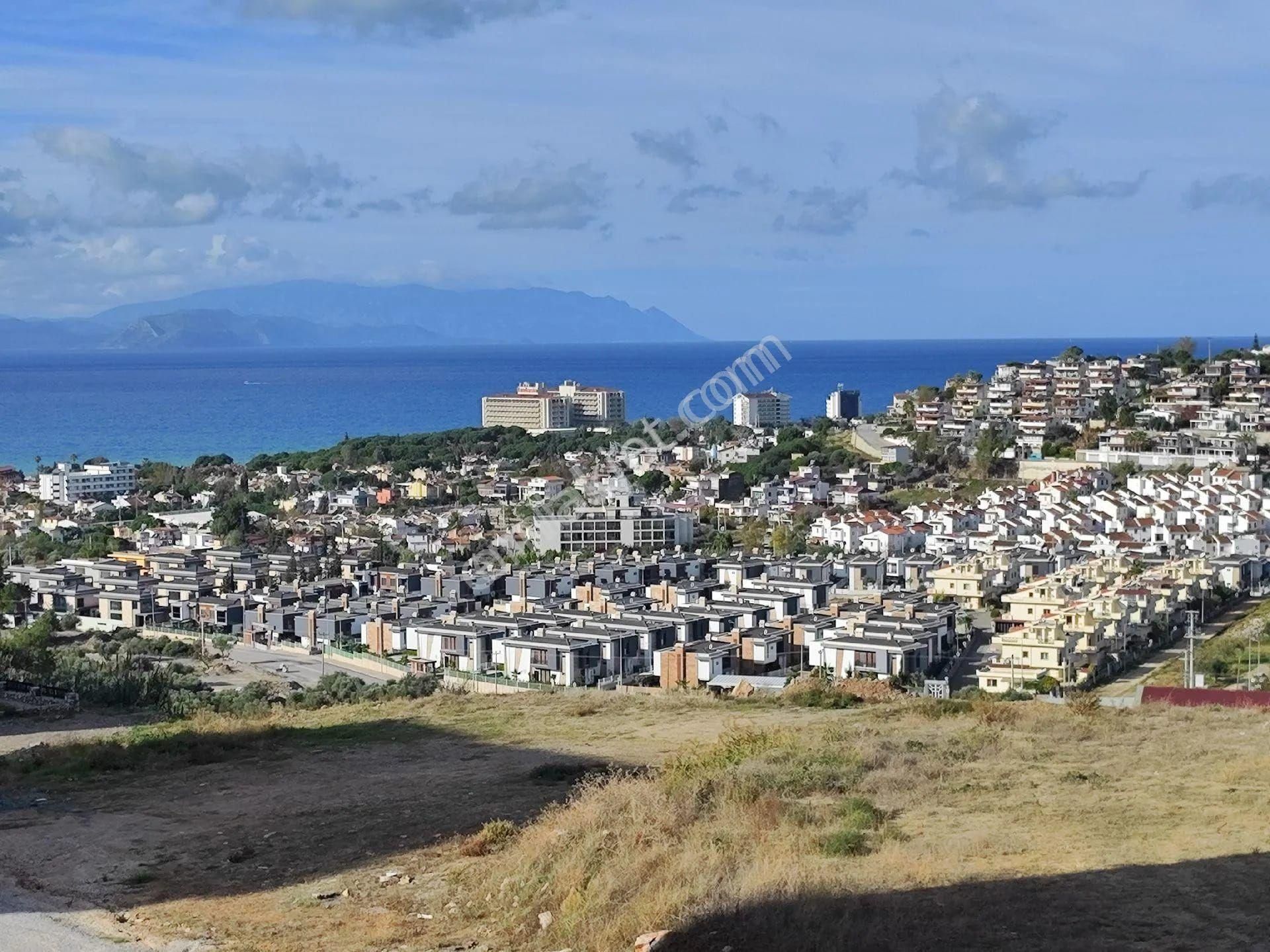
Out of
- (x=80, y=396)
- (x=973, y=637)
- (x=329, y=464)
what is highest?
(x=80, y=396)

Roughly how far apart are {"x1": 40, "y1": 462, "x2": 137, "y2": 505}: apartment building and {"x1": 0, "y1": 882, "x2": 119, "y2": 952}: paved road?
45163 mm

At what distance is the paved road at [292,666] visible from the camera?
71.4ft

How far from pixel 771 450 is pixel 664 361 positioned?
142634mm

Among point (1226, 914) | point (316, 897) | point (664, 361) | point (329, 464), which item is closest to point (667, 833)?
point (316, 897)

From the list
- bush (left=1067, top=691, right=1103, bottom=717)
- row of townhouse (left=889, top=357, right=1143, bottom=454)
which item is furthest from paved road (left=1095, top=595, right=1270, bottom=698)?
row of townhouse (left=889, top=357, right=1143, bottom=454)

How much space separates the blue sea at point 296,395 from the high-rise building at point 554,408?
33.8ft

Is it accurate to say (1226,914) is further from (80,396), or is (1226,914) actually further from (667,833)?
(80,396)

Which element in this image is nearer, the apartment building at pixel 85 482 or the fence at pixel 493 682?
the fence at pixel 493 682

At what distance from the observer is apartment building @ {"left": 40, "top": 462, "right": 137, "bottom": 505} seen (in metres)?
50.6

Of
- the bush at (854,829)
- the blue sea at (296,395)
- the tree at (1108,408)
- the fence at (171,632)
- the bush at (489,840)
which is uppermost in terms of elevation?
the blue sea at (296,395)

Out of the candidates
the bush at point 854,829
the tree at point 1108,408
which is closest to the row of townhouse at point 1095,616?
the bush at point 854,829

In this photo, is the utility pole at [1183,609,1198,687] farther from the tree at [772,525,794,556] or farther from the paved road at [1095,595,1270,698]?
the tree at [772,525,794,556]

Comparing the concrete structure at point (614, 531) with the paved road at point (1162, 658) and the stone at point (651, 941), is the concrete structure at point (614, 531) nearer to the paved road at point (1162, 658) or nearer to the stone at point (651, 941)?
the paved road at point (1162, 658)

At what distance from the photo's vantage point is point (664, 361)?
19100 cm
